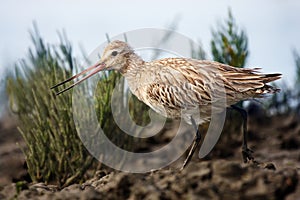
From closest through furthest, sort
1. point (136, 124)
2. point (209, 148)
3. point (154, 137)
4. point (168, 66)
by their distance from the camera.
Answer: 1. point (168, 66)
2. point (136, 124)
3. point (209, 148)
4. point (154, 137)

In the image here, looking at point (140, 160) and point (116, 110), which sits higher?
point (116, 110)

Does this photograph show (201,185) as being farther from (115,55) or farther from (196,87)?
(115,55)

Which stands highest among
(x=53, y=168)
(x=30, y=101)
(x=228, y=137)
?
(x=30, y=101)

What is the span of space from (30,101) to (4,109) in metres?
4.11

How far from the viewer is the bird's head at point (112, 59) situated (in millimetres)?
8164

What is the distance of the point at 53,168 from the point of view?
28.6 ft

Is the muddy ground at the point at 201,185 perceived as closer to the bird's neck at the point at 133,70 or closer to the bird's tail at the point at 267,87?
the bird's tail at the point at 267,87

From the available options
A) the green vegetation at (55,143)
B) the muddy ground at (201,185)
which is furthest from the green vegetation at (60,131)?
the muddy ground at (201,185)

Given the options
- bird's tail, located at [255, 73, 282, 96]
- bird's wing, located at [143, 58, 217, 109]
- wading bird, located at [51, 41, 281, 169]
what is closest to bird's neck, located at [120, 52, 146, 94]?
wading bird, located at [51, 41, 281, 169]

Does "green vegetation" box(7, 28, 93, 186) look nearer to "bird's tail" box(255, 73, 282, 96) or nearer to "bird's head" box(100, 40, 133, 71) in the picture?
"bird's head" box(100, 40, 133, 71)

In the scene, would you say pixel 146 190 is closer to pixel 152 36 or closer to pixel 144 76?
pixel 144 76

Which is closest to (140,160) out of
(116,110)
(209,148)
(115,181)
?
(209,148)

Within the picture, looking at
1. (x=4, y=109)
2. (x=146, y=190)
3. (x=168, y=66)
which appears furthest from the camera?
(x=4, y=109)

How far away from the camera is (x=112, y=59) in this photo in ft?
26.9
